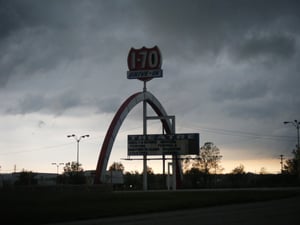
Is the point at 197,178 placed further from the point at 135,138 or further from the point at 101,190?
the point at 101,190

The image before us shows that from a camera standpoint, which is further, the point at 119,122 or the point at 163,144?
the point at 163,144

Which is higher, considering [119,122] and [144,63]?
[144,63]

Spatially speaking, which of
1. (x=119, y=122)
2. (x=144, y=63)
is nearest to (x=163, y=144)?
(x=119, y=122)

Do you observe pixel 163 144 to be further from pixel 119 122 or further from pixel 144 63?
pixel 144 63

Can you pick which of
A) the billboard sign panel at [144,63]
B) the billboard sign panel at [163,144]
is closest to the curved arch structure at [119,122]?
the billboard sign panel at [144,63]

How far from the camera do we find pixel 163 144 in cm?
6294

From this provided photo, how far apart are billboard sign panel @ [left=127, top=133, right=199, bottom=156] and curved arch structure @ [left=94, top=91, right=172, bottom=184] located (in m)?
3.32

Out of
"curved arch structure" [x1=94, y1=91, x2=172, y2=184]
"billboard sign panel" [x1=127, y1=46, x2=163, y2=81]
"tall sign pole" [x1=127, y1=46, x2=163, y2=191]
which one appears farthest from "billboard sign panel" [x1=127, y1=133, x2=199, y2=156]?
"billboard sign panel" [x1=127, y1=46, x2=163, y2=81]

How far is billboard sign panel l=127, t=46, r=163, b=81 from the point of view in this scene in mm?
63344

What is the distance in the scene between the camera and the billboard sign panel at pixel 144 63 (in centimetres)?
6334

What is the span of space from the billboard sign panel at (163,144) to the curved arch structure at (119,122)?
3.32 metres

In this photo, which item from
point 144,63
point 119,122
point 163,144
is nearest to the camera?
point 119,122

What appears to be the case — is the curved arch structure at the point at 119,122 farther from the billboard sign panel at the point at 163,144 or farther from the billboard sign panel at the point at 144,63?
the billboard sign panel at the point at 163,144

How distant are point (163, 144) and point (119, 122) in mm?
6435
